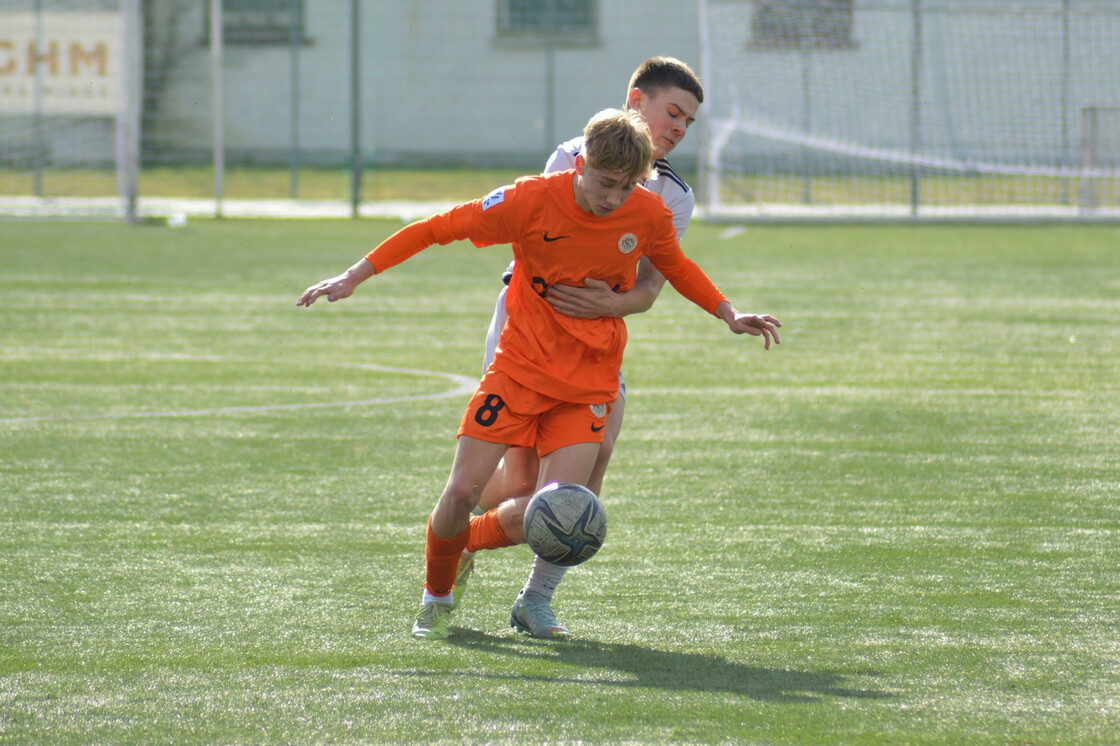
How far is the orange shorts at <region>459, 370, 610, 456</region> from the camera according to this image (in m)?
4.38

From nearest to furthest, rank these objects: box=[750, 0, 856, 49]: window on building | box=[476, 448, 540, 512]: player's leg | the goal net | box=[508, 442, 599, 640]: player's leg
→ box=[508, 442, 599, 640]: player's leg → box=[476, 448, 540, 512]: player's leg → the goal net → box=[750, 0, 856, 49]: window on building

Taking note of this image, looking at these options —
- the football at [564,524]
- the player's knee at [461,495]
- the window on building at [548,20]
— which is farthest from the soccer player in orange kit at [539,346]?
the window on building at [548,20]

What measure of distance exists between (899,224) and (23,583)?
53.7ft

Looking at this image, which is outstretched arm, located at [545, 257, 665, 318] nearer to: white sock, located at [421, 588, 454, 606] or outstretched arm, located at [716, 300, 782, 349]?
outstretched arm, located at [716, 300, 782, 349]

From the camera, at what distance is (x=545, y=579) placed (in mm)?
4453

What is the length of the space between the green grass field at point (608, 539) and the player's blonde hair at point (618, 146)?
1294mm

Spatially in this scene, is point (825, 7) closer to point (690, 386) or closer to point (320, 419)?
point (690, 386)

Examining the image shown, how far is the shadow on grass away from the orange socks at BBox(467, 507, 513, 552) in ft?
1.41

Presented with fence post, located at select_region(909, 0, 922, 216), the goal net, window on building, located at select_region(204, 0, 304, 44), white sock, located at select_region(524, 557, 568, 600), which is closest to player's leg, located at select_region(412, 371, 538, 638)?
white sock, located at select_region(524, 557, 568, 600)

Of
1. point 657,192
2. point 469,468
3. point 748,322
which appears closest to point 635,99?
point 657,192

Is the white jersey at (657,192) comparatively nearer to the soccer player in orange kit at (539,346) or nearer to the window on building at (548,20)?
the soccer player in orange kit at (539,346)

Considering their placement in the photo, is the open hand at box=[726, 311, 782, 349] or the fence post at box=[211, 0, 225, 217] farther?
the fence post at box=[211, 0, 225, 217]

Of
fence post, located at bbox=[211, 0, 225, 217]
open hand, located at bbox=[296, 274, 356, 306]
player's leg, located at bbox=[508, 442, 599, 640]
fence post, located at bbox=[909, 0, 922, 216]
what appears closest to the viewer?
open hand, located at bbox=[296, 274, 356, 306]

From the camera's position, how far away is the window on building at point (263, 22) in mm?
24125
